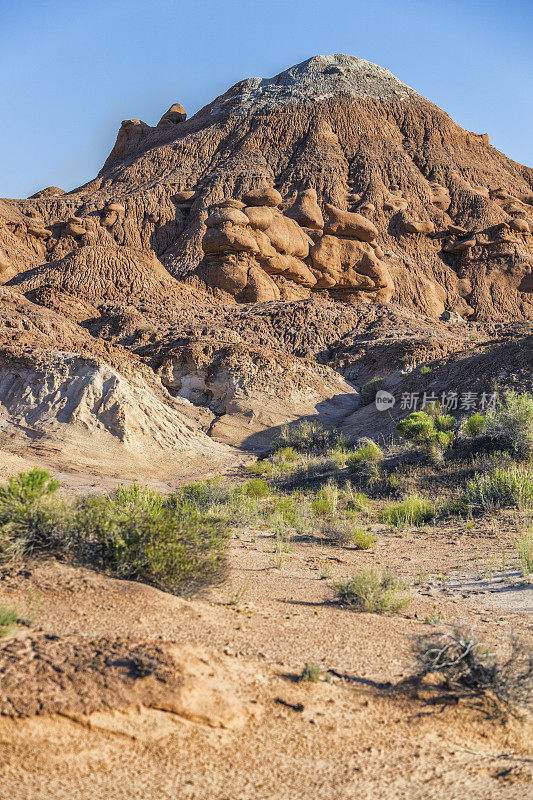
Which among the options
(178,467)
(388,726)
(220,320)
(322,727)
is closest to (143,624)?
(322,727)

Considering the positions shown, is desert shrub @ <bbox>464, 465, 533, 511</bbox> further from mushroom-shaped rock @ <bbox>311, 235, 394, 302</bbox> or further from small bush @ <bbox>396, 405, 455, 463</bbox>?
mushroom-shaped rock @ <bbox>311, 235, 394, 302</bbox>

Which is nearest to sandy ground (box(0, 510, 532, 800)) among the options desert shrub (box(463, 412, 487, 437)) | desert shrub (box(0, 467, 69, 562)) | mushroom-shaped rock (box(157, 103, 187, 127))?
desert shrub (box(0, 467, 69, 562))

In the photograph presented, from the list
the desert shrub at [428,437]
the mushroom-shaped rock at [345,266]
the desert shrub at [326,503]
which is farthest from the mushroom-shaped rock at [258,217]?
the desert shrub at [326,503]

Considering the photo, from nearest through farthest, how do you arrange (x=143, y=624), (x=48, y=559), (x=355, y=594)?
(x=143, y=624), (x=48, y=559), (x=355, y=594)

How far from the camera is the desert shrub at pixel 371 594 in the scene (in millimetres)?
5496

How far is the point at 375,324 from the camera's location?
38.4m

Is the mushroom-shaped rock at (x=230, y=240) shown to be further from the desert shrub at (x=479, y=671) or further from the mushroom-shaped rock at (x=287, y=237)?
the desert shrub at (x=479, y=671)

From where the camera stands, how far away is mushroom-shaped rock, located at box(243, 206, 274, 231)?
4134cm

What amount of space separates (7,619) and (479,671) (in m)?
3.08

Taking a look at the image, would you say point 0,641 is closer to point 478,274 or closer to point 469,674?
point 469,674

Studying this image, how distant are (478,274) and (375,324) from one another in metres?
15.2

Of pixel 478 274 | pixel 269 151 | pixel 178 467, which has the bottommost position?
pixel 178 467

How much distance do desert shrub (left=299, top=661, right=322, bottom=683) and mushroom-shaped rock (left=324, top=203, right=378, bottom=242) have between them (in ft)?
141

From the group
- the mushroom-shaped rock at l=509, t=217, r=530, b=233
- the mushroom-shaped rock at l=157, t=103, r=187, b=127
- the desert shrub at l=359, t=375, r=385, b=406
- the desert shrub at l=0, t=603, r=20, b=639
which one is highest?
the mushroom-shaped rock at l=157, t=103, r=187, b=127
